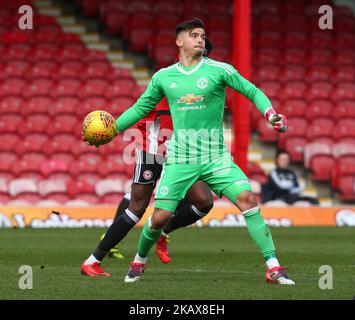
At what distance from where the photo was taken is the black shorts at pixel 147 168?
30.2ft

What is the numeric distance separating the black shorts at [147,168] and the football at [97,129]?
0.96m

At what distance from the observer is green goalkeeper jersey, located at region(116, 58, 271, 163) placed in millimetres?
8094

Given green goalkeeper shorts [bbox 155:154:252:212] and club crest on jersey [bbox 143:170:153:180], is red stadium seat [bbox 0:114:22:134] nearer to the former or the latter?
club crest on jersey [bbox 143:170:153:180]

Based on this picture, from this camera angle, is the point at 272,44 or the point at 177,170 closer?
the point at 177,170

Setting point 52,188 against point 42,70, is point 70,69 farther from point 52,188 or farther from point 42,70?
point 52,188

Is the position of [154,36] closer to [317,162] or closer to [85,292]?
[317,162]

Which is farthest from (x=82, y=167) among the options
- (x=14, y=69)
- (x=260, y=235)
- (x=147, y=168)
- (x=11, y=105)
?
(x=260, y=235)

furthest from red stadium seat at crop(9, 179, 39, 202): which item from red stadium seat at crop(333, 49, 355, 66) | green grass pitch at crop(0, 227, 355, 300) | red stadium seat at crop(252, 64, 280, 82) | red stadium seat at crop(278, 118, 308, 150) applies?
red stadium seat at crop(333, 49, 355, 66)

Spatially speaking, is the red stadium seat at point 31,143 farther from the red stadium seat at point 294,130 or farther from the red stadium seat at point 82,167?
the red stadium seat at point 294,130

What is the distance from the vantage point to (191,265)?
9.96 m

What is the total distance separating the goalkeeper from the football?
51cm

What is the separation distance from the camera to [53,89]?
65.6ft
